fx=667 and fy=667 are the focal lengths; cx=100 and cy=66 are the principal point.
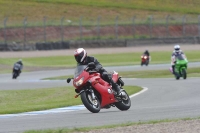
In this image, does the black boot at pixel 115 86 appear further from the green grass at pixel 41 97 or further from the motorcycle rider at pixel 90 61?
the green grass at pixel 41 97

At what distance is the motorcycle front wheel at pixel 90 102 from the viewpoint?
13.5m

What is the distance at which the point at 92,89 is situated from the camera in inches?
539

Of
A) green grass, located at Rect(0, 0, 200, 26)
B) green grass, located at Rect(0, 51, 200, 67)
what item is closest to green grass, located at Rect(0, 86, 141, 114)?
green grass, located at Rect(0, 51, 200, 67)

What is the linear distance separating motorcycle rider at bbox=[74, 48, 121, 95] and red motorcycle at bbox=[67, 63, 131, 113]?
0.11m

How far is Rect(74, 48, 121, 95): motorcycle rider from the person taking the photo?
539 inches

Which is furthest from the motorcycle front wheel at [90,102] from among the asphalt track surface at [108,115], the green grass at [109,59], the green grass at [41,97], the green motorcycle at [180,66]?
the green grass at [109,59]

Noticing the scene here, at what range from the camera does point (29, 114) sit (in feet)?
47.1

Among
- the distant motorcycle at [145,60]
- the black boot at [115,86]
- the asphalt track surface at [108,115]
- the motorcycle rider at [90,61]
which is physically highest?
the motorcycle rider at [90,61]

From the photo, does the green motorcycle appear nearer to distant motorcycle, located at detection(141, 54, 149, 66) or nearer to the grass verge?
distant motorcycle, located at detection(141, 54, 149, 66)

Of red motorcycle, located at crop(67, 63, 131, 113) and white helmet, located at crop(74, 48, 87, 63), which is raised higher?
white helmet, located at crop(74, 48, 87, 63)

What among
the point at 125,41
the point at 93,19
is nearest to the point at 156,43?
the point at 125,41

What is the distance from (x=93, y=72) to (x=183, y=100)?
365cm

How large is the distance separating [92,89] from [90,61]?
1.93ft

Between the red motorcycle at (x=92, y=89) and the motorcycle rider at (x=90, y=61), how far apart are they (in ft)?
0.35
